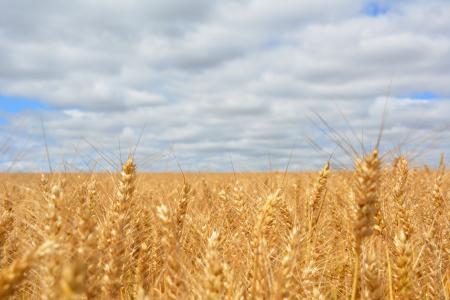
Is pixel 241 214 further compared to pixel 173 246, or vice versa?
pixel 241 214

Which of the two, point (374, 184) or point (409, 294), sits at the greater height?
point (374, 184)

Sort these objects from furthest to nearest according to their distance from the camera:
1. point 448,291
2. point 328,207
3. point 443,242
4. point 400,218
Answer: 1. point 328,207
2. point 443,242
3. point 400,218
4. point 448,291

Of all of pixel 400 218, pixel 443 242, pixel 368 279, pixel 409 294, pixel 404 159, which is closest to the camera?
pixel 368 279

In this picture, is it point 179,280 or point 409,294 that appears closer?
point 179,280

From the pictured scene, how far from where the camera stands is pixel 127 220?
2.49 meters

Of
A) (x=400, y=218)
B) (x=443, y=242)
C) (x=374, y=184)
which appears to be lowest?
(x=443, y=242)

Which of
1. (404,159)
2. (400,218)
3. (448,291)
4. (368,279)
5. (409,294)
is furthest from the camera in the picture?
(404,159)

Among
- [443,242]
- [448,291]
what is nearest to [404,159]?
[443,242]

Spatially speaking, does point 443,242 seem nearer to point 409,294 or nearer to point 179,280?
point 409,294

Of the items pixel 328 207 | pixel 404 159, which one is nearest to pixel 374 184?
pixel 404 159

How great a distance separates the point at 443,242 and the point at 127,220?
8.28 ft

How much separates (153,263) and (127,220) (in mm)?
828

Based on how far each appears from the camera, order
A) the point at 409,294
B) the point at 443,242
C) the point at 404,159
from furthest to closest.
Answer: the point at 404,159 → the point at 443,242 → the point at 409,294

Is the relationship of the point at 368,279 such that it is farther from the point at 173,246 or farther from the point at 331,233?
the point at 331,233
